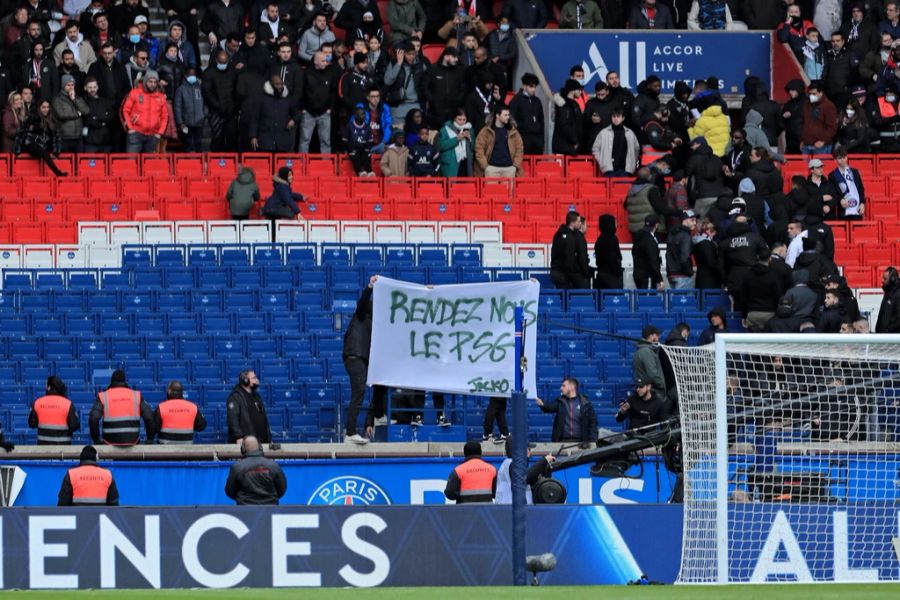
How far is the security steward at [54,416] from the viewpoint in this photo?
71.1 feet

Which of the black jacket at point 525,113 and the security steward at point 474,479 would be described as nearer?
the security steward at point 474,479

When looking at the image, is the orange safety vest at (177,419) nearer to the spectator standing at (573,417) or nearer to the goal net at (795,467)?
the spectator standing at (573,417)

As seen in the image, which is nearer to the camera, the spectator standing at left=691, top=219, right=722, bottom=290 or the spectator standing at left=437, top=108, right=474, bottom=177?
the spectator standing at left=691, top=219, right=722, bottom=290

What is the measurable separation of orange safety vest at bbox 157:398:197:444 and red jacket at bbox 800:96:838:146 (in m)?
10.7

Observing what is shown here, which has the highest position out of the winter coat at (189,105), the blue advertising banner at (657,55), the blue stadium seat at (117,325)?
the blue advertising banner at (657,55)

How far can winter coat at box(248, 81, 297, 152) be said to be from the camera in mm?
27984

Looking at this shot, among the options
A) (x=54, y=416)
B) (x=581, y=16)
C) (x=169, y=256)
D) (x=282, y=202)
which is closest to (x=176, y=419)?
(x=54, y=416)

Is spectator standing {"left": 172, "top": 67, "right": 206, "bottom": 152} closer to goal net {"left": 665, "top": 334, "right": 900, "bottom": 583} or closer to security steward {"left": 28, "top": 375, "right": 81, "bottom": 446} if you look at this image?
security steward {"left": 28, "top": 375, "right": 81, "bottom": 446}

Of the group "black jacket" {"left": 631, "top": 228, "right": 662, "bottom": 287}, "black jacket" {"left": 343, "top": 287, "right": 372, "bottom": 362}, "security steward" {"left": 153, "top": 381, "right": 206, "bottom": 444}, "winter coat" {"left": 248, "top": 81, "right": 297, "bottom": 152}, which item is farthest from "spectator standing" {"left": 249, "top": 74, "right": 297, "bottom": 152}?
Answer: "security steward" {"left": 153, "top": 381, "right": 206, "bottom": 444}

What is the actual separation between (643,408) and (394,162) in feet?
22.1

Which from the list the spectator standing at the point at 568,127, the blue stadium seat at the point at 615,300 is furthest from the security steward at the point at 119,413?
the spectator standing at the point at 568,127

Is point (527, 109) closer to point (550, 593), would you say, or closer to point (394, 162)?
point (394, 162)

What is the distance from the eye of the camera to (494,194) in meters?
27.5

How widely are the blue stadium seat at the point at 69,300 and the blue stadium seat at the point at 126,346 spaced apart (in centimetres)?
102
